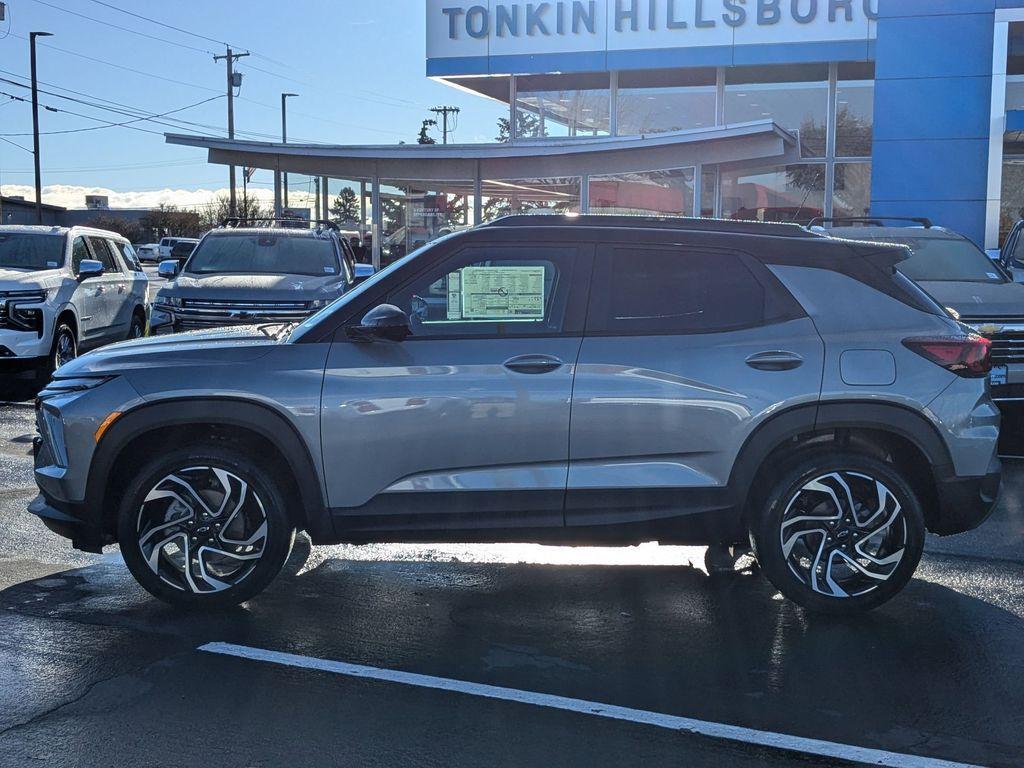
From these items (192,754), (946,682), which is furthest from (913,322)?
(192,754)

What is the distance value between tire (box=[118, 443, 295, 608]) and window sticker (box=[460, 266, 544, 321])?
1.23 m

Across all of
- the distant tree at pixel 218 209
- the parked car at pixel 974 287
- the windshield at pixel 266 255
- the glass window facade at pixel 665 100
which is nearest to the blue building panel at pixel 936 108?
the glass window facade at pixel 665 100

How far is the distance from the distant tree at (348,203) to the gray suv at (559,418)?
24462 millimetres

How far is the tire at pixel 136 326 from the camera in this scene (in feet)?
53.8

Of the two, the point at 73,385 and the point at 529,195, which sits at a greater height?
the point at 529,195

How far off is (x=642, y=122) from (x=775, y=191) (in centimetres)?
401

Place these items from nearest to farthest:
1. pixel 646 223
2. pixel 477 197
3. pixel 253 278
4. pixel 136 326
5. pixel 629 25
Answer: pixel 646 223, pixel 253 278, pixel 136 326, pixel 477 197, pixel 629 25

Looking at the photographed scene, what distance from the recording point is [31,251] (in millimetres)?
14008

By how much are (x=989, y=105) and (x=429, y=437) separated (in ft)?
60.4

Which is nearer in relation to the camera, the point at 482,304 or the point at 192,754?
the point at 192,754

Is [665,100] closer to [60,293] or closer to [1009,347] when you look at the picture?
[60,293]

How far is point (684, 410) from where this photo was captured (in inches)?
207

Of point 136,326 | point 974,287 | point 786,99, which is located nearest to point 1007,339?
point 974,287

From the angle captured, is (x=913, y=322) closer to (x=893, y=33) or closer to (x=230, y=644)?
(x=230, y=644)
